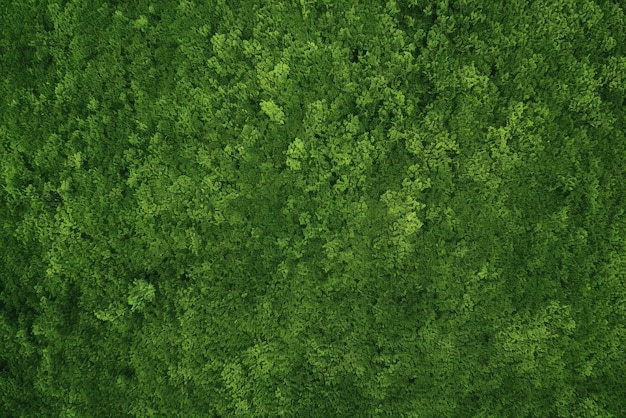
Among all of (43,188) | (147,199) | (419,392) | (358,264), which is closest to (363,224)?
(358,264)

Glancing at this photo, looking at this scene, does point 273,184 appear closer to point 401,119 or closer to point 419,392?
point 401,119

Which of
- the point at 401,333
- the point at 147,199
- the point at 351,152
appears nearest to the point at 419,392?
the point at 401,333

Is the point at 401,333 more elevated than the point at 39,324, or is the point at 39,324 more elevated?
A: the point at 39,324

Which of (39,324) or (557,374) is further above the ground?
(39,324)

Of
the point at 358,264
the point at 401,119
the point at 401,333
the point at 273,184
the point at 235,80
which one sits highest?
the point at 235,80

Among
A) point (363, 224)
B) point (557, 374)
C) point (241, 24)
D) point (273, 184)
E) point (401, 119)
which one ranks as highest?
point (241, 24)

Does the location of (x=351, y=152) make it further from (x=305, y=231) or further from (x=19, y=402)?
(x=19, y=402)
